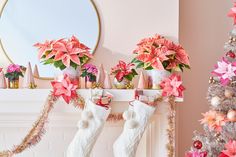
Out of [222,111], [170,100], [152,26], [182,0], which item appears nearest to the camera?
[222,111]

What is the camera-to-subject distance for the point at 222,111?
2.08 m

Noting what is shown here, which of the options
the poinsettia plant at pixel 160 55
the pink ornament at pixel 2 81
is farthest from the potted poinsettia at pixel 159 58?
the pink ornament at pixel 2 81

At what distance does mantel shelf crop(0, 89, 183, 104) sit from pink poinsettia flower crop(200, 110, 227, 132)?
0.73 ft

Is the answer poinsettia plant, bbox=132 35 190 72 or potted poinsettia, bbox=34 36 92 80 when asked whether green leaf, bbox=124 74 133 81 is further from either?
potted poinsettia, bbox=34 36 92 80

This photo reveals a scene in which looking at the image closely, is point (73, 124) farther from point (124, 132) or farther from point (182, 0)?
point (182, 0)

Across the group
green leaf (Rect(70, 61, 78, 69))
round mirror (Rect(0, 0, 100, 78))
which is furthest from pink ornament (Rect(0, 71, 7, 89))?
green leaf (Rect(70, 61, 78, 69))

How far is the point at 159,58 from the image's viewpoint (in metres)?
2.16

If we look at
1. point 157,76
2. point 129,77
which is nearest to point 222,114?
point 157,76

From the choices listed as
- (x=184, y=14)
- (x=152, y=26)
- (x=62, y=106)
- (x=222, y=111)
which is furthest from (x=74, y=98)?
(x=184, y=14)

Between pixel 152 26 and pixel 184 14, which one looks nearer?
pixel 152 26

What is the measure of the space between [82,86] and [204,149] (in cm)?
81

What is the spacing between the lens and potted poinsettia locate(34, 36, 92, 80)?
2131mm

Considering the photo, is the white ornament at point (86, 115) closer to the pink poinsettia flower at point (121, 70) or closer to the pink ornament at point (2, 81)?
the pink poinsettia flower at point (121, 70)

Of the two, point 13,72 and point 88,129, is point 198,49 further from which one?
point 13,72
